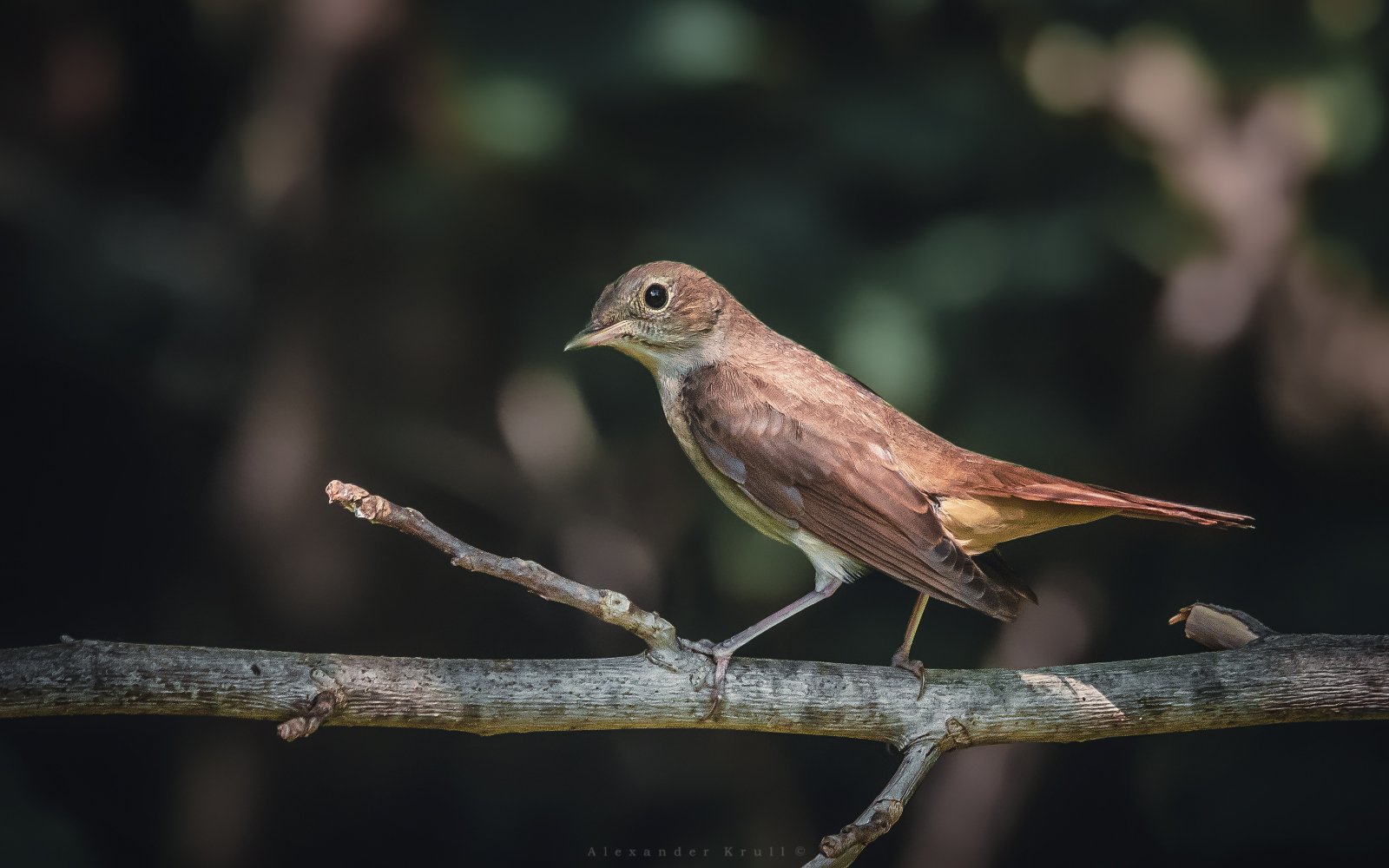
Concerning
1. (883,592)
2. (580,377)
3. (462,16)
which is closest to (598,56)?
A: (462,16)

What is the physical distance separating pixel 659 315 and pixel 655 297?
1.8 inches

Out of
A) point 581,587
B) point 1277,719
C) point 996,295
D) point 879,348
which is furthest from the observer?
point 996,295

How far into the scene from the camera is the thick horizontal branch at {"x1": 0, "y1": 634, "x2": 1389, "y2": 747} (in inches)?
98.0

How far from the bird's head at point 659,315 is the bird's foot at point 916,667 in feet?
2.94

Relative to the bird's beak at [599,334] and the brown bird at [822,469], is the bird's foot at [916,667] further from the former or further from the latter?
the bird's beak at [599,334]

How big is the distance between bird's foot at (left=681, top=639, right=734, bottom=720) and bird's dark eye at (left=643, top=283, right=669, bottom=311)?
821 mm

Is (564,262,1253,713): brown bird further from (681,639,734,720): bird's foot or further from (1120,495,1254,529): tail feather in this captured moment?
(1120,495,1254,529): tail feather

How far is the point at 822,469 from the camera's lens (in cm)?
296

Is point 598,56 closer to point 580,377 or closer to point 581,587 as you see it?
point 580,377

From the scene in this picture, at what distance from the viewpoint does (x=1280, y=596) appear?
14.6 feet

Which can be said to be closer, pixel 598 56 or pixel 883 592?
pixel 598 56

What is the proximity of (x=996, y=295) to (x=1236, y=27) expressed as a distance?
128cm

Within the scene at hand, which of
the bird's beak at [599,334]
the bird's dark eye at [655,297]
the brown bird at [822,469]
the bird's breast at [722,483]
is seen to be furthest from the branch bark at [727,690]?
the bird's dark eye at [655,297]

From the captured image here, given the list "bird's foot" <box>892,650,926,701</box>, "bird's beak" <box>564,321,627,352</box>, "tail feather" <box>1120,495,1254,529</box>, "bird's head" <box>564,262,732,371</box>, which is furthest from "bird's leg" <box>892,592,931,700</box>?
"bird's beak" <box>564,321,627,352</box>
